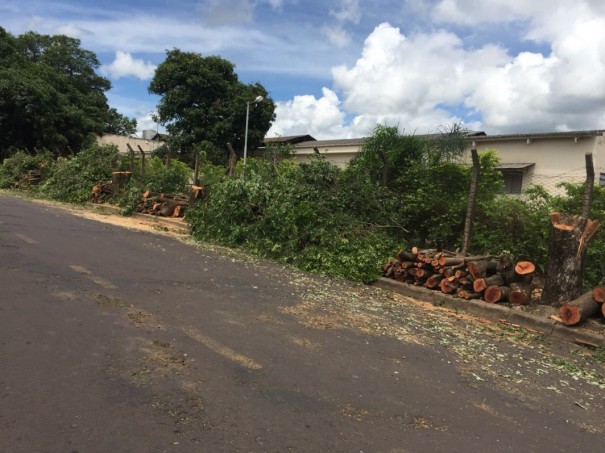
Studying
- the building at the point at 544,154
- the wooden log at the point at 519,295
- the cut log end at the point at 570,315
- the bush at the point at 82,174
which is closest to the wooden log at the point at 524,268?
the wooden log at the point at 519,295

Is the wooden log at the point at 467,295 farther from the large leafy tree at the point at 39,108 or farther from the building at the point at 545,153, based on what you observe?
the large leafy tree at the point at 39,108

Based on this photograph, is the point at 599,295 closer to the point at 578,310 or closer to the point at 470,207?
the point at 578,310

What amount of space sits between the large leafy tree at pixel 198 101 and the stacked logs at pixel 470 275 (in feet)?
89.5

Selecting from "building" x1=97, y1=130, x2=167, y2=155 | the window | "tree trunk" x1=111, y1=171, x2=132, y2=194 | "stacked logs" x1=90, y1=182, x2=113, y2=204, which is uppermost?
"building" x1=97, y1=130, x2=167, y2=155

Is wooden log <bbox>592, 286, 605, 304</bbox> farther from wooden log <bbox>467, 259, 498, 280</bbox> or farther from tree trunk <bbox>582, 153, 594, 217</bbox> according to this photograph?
wooden log <bbox>467, 259, 498, 280</bbox>

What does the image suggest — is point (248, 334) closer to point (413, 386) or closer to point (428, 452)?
point (413, 386)

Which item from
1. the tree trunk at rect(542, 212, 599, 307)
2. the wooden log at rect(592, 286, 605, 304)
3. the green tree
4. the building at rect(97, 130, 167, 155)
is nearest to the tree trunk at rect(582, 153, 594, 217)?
the tree trunk at rect(542, 212, 599, 307)

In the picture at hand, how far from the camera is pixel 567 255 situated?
7.39 metres

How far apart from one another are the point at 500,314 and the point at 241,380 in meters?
4.70

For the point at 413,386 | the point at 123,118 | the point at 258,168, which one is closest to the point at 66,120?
the point at 123,118

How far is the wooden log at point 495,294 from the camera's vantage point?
7.77 meters

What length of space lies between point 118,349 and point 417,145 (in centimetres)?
903

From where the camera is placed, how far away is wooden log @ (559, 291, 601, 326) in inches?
260

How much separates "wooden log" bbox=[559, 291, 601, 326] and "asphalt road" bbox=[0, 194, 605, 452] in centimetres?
57
